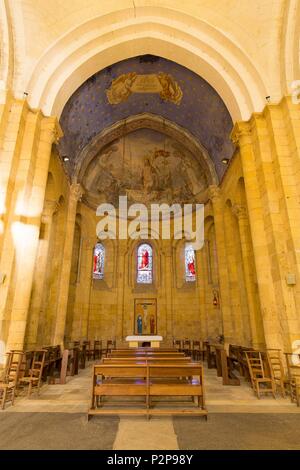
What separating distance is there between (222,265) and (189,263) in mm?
4333

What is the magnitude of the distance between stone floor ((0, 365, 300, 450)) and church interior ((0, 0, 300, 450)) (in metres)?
0.04

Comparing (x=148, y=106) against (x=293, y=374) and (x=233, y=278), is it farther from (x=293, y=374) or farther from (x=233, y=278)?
(x=293, y=374)

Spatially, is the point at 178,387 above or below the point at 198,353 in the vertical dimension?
above

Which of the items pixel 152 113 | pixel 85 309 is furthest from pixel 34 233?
pixel 152 113

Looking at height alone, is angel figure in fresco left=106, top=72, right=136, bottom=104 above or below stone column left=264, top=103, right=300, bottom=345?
above

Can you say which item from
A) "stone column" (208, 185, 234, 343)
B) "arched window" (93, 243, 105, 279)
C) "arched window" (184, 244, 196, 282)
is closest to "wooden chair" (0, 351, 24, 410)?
"stone column" (208, 185, 234, 343)

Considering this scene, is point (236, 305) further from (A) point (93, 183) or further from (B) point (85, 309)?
(A) point (93, 183)

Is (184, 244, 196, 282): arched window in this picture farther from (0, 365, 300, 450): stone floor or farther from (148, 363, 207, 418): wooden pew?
(148, 363, 207, 418): wooden pew

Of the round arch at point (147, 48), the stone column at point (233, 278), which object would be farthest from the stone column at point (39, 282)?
the stone column at point (233, 278)

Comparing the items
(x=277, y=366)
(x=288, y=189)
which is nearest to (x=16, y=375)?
(x=277, y=366)

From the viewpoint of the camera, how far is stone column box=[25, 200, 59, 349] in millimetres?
8898

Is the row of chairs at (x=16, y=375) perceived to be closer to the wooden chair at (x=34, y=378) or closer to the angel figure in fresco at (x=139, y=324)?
the wooden chair at (x=34, y=378)

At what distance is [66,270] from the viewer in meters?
11.9

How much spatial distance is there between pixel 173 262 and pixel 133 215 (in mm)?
4023
